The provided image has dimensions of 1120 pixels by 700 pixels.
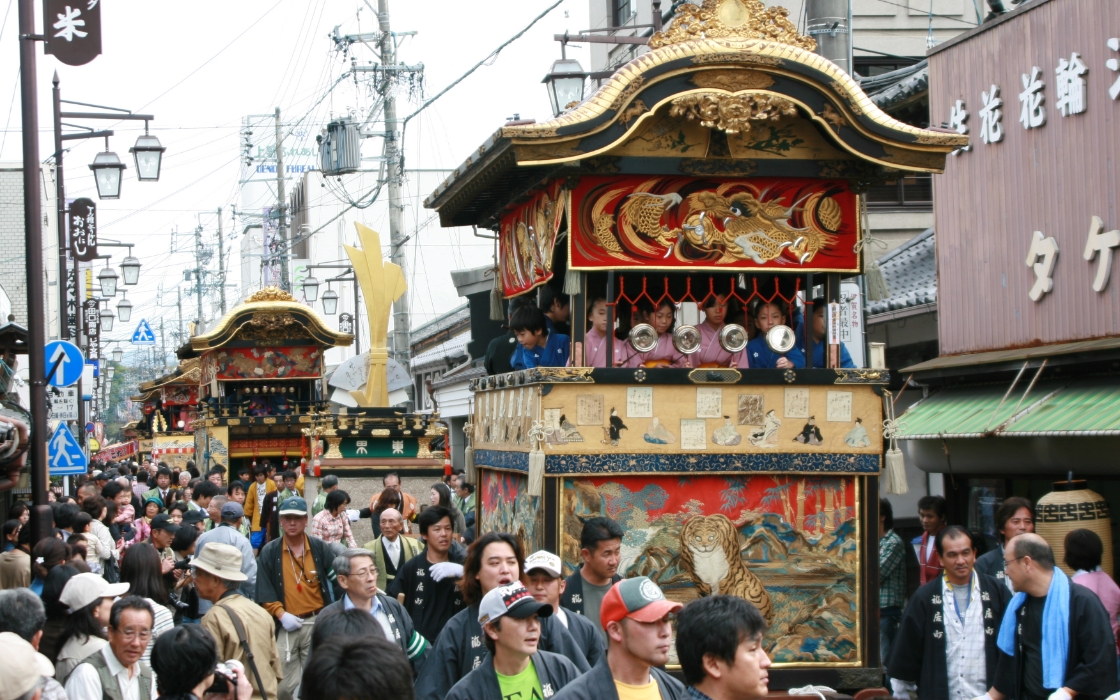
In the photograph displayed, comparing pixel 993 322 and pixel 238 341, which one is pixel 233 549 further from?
pixel 238 341

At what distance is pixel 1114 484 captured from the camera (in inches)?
470

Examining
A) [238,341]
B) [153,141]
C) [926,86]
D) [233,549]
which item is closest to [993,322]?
[926,86]

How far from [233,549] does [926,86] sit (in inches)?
449

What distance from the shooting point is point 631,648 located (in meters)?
4.95

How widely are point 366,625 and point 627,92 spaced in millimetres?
4849

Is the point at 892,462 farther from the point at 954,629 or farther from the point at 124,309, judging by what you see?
the point at 124,309

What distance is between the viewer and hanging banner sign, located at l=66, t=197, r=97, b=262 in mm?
29375

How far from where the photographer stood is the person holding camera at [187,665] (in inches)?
205

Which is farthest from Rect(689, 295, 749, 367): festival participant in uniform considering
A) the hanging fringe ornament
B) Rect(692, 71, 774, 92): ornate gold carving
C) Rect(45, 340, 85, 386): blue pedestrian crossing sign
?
Rect(45, 340, 85, 386): blue pedestrian crossing sign

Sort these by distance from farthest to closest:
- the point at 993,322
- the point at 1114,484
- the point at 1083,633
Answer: the point at 993,322
the point at 1114,484
the point at 1083,633

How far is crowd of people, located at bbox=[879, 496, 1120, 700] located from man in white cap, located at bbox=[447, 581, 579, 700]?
3.30 metres

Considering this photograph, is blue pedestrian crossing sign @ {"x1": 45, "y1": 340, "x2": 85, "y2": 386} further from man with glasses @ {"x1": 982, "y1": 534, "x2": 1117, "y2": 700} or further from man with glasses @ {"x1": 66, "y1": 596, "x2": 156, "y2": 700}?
man with glasses @ {"x1": 982, "y1": 534, "x2": 1117, "y2": 700}

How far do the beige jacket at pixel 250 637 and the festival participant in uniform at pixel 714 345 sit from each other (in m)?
4.26

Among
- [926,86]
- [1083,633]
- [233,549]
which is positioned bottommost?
[1083,633]
